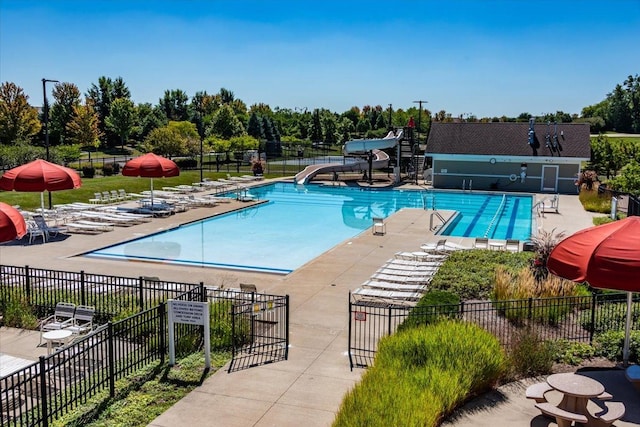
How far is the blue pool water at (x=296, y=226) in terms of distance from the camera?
71.9 ft

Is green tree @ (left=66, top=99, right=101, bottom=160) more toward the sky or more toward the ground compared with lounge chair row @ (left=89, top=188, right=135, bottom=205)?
more toward the sky

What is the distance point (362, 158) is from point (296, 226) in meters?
23.7

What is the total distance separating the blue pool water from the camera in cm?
2192

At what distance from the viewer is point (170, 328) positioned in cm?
1055

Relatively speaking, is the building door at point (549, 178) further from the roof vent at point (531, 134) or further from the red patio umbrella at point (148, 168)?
the red patio umbrella at point (148, 168)

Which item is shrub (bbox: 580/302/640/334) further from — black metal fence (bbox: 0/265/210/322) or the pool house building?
the pool house building

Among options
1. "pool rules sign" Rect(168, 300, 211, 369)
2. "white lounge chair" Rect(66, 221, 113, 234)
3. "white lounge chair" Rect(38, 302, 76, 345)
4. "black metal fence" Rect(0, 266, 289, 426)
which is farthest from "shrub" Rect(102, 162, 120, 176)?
"pool rules sign" Rect(168, 300, 211, 369)

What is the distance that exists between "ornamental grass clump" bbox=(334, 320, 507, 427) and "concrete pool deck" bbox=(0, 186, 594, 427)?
0.94m

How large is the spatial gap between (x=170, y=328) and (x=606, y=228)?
25.7 ft

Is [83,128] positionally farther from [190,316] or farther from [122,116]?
[190,316]

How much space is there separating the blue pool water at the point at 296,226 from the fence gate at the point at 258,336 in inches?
238

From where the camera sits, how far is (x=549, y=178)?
43094mm

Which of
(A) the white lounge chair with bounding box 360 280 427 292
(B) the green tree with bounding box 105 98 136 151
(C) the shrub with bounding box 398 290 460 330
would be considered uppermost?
(B) the green tree with bounding box 105 98 136 151

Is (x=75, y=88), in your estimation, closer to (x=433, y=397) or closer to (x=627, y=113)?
(x=433, y=397)
